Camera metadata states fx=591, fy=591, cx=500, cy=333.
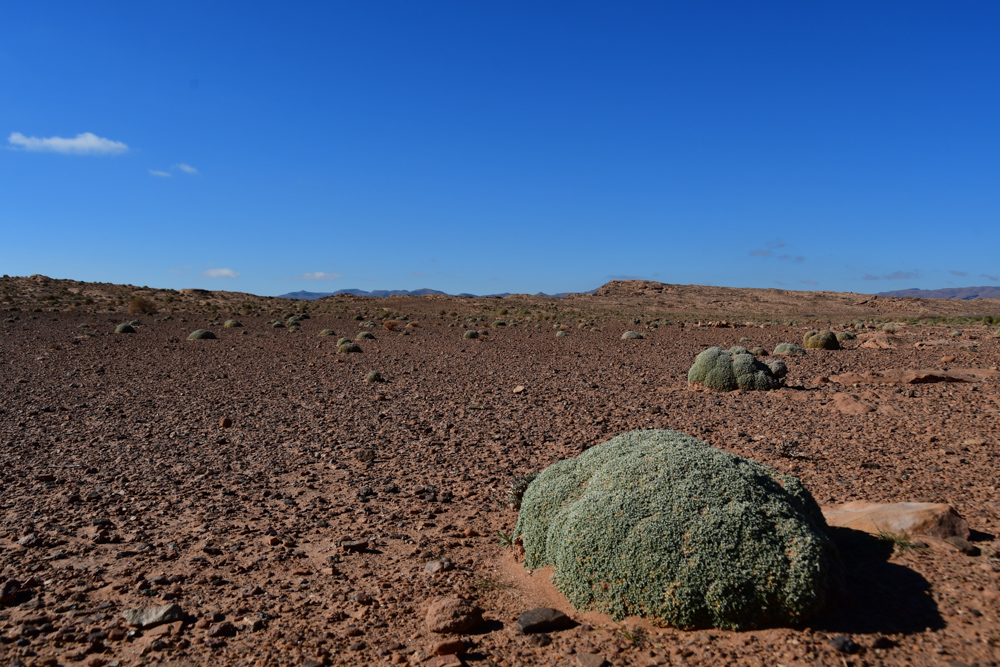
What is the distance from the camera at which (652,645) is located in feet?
10.1

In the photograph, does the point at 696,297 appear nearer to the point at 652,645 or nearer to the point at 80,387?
the point at 80,387

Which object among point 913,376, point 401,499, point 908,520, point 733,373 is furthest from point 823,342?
point 401,499

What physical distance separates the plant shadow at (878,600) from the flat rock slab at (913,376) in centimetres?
747

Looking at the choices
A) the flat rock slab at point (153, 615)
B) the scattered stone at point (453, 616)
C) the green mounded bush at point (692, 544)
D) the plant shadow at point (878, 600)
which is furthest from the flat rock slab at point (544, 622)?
the flat rock slab at point (153, 615)

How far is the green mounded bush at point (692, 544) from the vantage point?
10.1ft

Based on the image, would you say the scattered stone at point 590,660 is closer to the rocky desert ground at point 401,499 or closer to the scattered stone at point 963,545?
the rocky desert ground at point 401,499

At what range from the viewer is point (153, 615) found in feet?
11.7

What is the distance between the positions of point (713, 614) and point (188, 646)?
286 centimetres

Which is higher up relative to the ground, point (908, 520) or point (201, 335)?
point (201, 335)

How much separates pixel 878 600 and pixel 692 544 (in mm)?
1161

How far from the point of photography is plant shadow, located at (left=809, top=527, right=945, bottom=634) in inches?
121

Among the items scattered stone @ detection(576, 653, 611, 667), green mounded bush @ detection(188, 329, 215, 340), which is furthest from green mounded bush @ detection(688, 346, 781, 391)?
green mounded bush @ detection(188, 329, 215, 340)

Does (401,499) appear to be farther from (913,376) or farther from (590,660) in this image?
(913,376)

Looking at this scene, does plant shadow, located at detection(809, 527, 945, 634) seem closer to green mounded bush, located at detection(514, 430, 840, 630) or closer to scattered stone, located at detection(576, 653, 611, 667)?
green mounded bush, located at detection(514, 430, 840, 630)
